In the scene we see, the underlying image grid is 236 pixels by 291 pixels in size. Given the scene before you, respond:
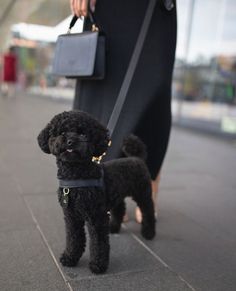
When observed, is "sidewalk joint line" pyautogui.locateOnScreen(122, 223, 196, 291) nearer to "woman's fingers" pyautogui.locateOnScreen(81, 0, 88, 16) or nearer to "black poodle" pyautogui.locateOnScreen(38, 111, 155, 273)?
"black poodle" pyautogui.locateOnScreen(38, 111, 155, 273)

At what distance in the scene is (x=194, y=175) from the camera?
16.6 ft

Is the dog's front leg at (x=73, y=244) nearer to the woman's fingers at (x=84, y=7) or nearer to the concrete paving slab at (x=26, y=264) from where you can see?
the concrete paving slab at (x=26, y=264)

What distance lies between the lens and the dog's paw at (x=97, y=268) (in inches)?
93.0

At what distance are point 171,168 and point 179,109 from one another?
16.7 feet

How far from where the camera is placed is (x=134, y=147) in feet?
9.30

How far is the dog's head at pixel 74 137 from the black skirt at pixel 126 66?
30.1 inches

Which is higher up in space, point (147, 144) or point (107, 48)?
point (107, 48)

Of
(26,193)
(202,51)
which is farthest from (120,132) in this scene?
(202,51)

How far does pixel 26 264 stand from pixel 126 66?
4.96ft

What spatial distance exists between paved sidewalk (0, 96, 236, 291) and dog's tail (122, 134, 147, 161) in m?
0.63

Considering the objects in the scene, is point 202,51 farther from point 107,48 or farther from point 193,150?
point 107,48

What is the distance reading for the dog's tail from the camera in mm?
2832

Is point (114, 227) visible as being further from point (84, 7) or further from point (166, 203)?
point (84, 7)

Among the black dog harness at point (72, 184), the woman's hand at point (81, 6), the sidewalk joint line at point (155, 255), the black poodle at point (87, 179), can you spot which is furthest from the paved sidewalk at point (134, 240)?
the woman's hand at point (81, 6)
